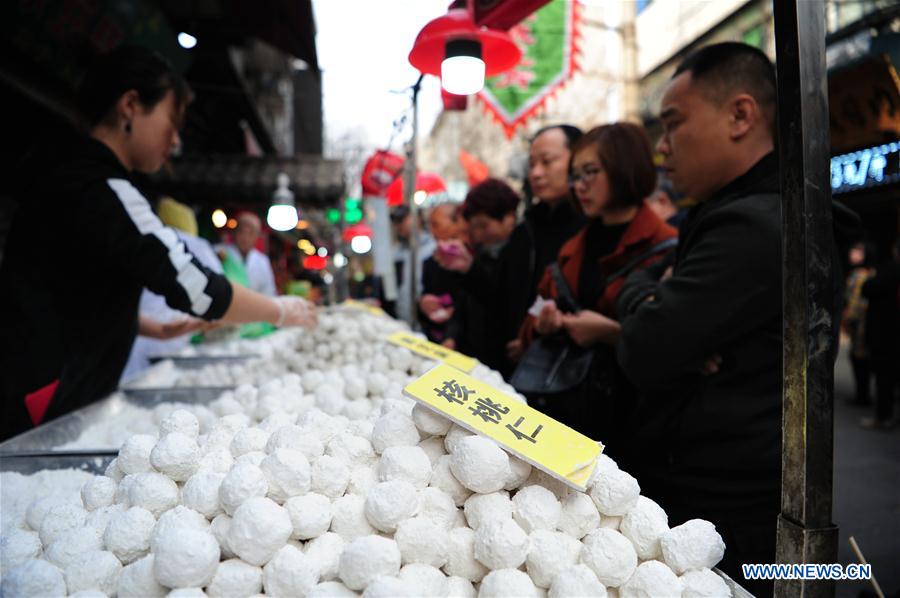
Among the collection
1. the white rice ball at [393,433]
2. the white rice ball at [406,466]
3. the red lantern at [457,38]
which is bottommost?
the white rice ball at [406,466]

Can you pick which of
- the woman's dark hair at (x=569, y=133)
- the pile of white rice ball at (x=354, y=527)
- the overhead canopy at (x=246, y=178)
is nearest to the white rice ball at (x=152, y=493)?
the pile of white rice ball at (x=354, y=527)

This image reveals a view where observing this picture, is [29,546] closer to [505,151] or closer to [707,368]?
[707,368]

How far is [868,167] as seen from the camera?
6.34 meters

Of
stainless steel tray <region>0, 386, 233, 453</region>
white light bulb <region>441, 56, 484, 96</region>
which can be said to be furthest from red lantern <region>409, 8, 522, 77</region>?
stainless steel tray <region>0, 386, 233, 453</region>

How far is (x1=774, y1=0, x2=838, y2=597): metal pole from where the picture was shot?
0.72 m

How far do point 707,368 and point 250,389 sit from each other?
1.32m

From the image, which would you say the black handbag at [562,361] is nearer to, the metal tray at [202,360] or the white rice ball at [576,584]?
the white rice ball at [576,584]

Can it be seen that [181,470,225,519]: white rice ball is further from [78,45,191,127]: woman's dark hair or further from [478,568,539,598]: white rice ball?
[78,45,191,127]: woman's dark hair

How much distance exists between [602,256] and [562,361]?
18.9 inches

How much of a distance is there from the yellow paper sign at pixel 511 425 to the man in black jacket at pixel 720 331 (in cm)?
63

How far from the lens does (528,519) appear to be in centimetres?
89

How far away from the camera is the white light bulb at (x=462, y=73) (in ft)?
7.35

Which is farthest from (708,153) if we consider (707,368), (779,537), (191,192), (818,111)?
(191,192)

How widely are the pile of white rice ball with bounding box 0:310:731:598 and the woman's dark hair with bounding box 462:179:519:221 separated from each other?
2949mm
